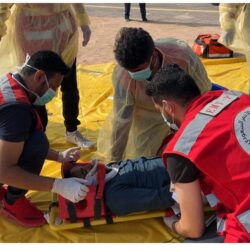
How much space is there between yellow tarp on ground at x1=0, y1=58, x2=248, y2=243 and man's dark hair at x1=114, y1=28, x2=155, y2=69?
31.1 inches

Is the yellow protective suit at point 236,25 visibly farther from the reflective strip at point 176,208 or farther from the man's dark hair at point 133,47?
the reflective strip at point 176,208

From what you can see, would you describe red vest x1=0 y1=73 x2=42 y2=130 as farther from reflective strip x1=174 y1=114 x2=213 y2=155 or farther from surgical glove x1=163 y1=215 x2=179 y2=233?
surgical glove x1=163 y1=215 x2=179 y2=233

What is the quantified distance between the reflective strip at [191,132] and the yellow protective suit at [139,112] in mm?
753

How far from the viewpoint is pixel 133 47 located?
83.4 inches

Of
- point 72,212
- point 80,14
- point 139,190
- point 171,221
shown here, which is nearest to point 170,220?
point 171,221

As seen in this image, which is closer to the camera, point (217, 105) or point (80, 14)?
point (217, 105)

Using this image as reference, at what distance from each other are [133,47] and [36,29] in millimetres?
760

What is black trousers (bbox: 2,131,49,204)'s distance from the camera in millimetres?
2061

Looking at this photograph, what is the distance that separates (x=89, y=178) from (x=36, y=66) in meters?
0.58

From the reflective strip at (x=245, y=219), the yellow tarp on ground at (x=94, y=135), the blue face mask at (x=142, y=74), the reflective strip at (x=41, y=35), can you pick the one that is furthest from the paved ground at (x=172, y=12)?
the reflective strip at (x=245, y=219)

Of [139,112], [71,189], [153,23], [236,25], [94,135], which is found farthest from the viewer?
[153,23]

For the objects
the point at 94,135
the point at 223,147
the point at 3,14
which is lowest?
the point at 94,135

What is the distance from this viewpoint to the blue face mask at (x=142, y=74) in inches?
88.2

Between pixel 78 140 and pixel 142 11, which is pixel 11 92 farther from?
pixel 142 11
